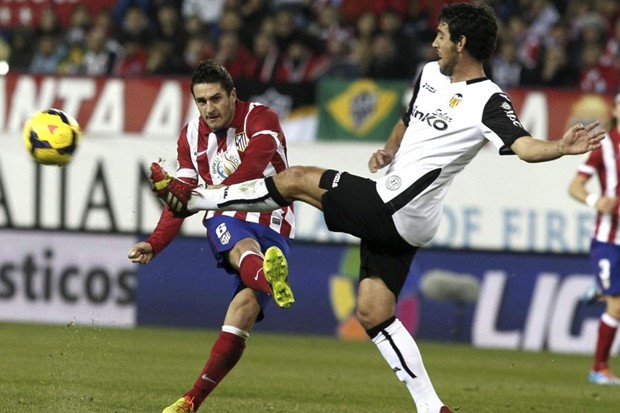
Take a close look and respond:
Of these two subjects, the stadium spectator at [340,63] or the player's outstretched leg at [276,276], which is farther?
the stadium spectator at [340,63]

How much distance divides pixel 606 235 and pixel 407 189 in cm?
507

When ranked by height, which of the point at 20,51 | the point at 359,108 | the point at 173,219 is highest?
the point at 20,51

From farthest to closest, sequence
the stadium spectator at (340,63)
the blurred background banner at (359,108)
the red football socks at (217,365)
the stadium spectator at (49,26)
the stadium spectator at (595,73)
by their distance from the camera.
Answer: the stadium spectator at (49,26) → the stadium spectator at (340,63) → the stadium spectator at (595,73) → the blurred background banner at (359,108) → the red football socks at (217,365)

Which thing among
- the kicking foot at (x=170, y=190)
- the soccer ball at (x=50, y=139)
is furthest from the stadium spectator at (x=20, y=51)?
the kicking foot at (x=170, y=190)

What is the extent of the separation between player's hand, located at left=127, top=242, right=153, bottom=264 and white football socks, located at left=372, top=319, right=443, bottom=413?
1549mm

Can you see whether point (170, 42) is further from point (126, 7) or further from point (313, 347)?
→ point (313, 347)

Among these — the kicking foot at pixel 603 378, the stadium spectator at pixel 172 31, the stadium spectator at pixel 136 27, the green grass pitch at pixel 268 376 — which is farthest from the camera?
the stadium spectator at pixel 136 27

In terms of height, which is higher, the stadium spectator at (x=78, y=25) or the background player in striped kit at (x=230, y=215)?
the stadium spectator at (x=78, y=25)

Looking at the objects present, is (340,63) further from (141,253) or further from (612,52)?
(141,253)

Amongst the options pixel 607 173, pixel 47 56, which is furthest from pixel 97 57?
pixel 607 173

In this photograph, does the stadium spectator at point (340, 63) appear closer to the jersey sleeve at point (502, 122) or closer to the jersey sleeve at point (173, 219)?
the jersey sleeve at point (173, 219)

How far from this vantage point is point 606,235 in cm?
1247

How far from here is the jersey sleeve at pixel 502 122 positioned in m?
7.56

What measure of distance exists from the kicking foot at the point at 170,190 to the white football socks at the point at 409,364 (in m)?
1.30
